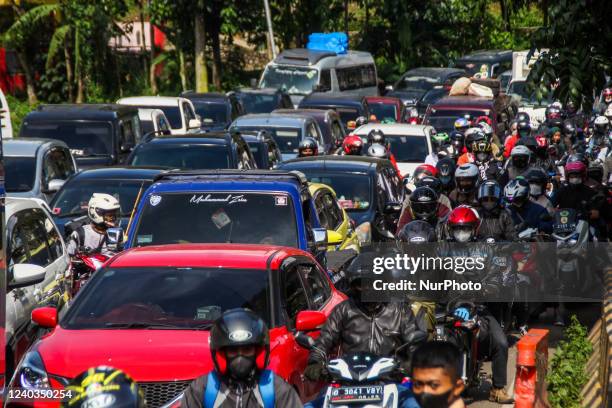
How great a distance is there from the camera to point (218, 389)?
636 centimetres

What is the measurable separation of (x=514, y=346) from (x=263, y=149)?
363 inches

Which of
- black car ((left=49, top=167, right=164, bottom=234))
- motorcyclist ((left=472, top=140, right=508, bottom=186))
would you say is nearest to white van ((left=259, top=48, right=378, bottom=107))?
motorcyclist ((left=472, top=140, right=508, bottom=186))

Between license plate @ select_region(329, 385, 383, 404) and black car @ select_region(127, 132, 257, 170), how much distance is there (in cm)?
1240

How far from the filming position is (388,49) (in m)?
62.9

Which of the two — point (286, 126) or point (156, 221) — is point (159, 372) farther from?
point (286, 126)

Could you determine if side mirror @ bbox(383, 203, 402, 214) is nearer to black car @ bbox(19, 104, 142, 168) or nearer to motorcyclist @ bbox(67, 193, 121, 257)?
motorcyclist @ bbox(67, 193, 121, 257)

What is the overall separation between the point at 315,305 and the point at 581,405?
2.50m

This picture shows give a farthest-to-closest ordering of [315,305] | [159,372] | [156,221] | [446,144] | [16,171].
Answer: [446,144] < [16,171] < [156,221] < [315,305] < [159,372]

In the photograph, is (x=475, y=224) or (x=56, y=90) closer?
(x=475, y=224)

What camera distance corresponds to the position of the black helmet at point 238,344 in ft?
20.7

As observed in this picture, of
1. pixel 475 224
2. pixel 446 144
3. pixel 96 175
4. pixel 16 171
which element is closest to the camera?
pixel 475 224

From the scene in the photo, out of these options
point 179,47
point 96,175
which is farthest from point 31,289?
point 179,47

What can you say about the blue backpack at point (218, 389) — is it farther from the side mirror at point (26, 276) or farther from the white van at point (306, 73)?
the white van at point (306, 73)

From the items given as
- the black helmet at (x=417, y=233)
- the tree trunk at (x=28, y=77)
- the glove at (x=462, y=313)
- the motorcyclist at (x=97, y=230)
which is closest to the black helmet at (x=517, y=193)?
the black helmet at (x=417, y=233)
